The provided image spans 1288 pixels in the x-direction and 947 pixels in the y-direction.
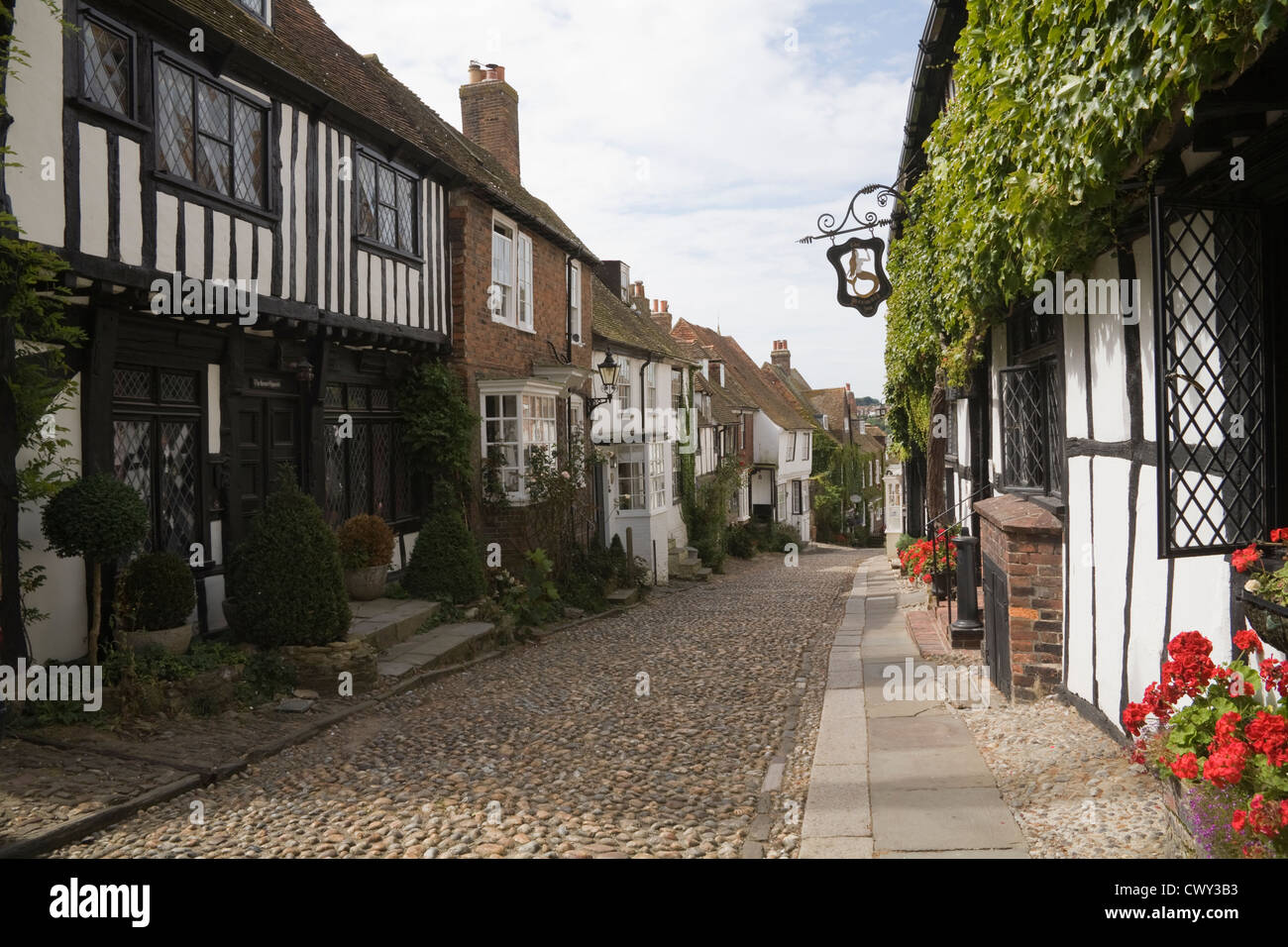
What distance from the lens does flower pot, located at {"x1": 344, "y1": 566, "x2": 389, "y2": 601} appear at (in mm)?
10742

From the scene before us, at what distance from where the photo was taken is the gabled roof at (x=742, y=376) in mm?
39562

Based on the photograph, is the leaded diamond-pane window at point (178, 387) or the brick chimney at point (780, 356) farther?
the brick chimney at point (780, 356)

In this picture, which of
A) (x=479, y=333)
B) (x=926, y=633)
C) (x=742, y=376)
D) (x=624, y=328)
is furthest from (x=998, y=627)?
(x=742, y=376)

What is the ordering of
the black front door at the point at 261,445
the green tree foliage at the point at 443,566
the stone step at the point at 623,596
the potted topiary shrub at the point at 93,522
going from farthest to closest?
1. the stone step at the point at 623,596
2. the green tree foliage at the point at 443,566
3. the black front door at the point at 261,445
4. the potted topiary shrub at the point at 93,522

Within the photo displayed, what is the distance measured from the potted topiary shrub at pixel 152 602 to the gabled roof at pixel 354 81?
452 cm

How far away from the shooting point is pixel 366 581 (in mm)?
10828

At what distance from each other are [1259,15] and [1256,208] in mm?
1282

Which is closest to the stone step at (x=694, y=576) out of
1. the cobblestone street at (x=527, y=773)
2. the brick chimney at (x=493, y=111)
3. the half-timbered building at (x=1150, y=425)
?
the brick chimney at (x=493, y=111)

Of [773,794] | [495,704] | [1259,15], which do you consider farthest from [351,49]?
[1259,15]

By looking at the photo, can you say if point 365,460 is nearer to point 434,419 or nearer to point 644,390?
point 434,419

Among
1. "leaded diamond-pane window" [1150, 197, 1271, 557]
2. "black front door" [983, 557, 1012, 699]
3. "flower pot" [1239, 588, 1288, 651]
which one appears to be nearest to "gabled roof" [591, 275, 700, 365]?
"black front door" [983, 557, 1012, 699]

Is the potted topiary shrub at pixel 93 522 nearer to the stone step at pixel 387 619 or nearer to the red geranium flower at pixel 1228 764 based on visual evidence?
the stone step at pixel 387 619

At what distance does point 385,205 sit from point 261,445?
11.3 feet
